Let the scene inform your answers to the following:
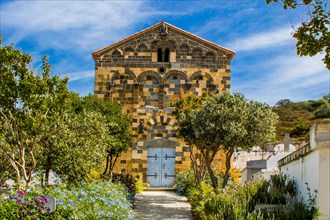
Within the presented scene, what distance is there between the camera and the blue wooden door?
91.1ft

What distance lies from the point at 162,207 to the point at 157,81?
11192mm

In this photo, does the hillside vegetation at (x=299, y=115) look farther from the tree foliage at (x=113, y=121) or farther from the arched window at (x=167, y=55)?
the tree foliage at (x=113, y=121)

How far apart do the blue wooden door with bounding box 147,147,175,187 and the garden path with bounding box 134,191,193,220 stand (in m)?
3.62

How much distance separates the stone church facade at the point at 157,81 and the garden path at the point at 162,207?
413 cm

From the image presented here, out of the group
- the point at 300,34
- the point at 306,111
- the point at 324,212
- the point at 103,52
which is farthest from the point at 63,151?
the point at 306,111

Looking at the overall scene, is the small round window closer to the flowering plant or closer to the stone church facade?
the stone church facade

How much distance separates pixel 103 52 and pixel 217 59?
21.3ft

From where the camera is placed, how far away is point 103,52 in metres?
28.8

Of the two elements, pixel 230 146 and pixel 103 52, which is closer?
pixel 230 146

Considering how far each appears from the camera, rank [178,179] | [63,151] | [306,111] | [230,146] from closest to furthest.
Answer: [63,151], [230,146], [178,179], [306,111]

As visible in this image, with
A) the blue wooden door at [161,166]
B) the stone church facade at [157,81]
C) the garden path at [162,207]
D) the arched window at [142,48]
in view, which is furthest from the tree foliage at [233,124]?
the arched window at [142,48]

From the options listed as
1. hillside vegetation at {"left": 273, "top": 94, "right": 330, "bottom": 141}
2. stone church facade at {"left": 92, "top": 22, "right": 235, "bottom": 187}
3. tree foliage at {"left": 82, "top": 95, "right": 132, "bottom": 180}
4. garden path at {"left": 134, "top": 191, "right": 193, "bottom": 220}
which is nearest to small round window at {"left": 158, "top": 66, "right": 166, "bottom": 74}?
stone church facade at {"left": 92, "top": 22, "right": 235, "bottom": 187}

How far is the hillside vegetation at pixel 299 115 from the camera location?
224ft

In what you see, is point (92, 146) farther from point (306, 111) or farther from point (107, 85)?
point (306, 111)
